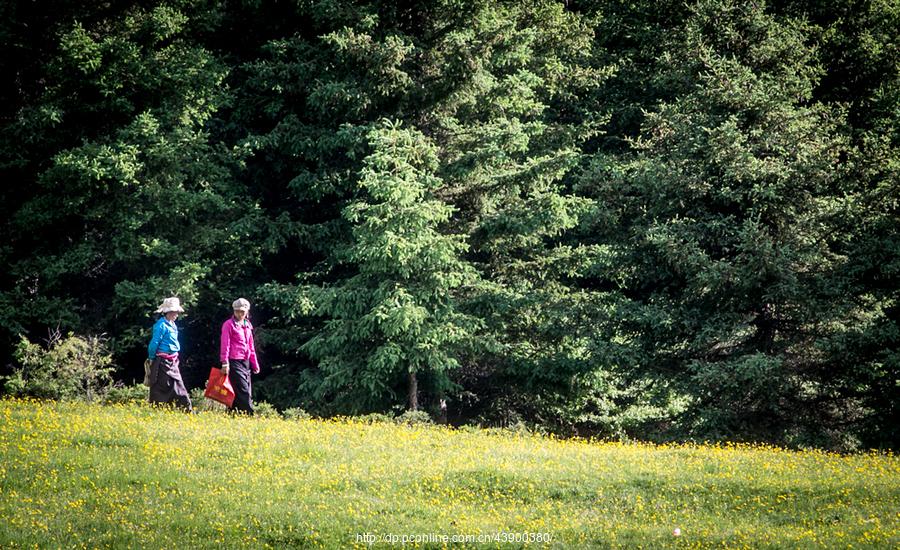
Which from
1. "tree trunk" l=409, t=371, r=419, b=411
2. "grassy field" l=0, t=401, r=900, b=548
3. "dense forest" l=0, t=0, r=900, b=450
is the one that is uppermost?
"dense forest" l=0, t=0, r=900, b=450

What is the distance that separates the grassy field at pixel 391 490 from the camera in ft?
35.4

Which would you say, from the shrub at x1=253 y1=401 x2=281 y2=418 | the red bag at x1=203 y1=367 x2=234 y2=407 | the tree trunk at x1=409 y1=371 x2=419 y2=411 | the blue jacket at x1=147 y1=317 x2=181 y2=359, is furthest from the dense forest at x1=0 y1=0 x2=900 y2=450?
the blue jacket at x1=147 y1=317 x2=181 y2=359

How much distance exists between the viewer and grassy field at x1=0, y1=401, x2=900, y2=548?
10805 mm

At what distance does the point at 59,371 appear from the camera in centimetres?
2066

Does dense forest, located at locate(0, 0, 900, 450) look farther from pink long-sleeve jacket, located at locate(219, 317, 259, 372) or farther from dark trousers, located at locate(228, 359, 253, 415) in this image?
→ pink long-sleeve jacket, located at locate(219, 317, 259, 372)

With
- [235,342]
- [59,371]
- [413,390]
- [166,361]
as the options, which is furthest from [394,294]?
[59,371]

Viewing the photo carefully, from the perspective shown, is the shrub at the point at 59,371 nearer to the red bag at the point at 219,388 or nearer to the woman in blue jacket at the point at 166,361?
the woman in blue jacket at the point at 166,361

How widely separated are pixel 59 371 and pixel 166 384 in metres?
5.84

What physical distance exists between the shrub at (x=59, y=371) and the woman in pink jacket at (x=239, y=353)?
5384 millimetres

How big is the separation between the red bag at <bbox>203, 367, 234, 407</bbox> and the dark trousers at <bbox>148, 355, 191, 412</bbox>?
493mm

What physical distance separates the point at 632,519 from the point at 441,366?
9.04 meters

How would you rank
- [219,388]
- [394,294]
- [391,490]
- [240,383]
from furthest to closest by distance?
[394,294], [240,383], [219,388], [391,490]

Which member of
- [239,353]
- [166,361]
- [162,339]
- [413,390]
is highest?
[162,339]

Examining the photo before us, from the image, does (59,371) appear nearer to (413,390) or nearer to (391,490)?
(413,390)
